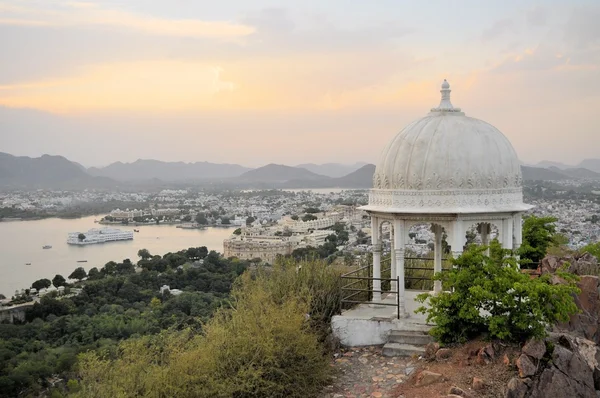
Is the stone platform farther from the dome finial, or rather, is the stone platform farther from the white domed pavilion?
the dome finial

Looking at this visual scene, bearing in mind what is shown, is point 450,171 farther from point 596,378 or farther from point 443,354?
point 596,378

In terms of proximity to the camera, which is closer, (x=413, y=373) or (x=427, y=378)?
(x=427, y=378)

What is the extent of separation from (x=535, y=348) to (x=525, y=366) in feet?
0.86

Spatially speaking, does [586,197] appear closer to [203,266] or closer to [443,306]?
[203,266]

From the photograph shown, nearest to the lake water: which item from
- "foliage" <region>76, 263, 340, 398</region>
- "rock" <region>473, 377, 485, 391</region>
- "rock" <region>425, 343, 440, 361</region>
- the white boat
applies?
the white boat

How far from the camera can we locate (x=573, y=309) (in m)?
6.04

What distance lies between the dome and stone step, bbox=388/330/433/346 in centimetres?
145

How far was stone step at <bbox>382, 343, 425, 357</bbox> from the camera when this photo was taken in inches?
269

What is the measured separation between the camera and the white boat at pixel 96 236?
3541 inches

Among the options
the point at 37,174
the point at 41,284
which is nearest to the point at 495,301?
the point at 41,284

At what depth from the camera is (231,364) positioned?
567 cm

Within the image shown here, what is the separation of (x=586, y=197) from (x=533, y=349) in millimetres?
93558

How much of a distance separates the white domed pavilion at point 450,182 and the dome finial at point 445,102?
15 cm

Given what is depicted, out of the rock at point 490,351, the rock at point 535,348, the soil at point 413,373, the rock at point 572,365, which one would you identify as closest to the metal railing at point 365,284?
the soil at point 413,373
